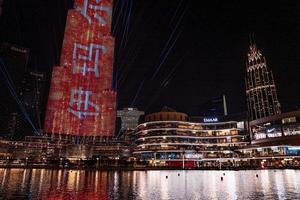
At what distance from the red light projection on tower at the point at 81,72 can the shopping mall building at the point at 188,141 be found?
5186 centimetres

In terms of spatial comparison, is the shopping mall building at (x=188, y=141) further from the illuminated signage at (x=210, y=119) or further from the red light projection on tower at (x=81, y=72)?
the red light projection on tower at (x=81, y=72)

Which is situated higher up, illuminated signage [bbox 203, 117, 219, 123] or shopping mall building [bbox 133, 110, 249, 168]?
illuminated signage [bbox 203, 117, 219, 123]

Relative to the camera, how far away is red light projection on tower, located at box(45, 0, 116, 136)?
547 feet

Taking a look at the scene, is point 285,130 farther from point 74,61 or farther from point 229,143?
point 74,61

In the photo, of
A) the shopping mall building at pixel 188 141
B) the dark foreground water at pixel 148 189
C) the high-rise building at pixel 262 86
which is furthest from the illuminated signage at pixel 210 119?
the dark foreground water at pixel 148 189

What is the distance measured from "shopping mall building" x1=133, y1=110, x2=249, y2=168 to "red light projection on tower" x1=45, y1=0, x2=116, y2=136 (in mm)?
51861

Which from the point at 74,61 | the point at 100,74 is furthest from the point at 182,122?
the point at 74,61

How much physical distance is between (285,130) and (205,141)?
40.0 m

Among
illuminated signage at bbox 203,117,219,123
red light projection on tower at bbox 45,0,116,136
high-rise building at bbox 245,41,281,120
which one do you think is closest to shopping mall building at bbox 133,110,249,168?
illuminated signage at bbox 203,117,219,123

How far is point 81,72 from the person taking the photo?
559ft

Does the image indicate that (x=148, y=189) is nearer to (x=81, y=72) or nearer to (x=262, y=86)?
(x=81, y=72)

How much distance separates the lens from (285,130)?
107 metres

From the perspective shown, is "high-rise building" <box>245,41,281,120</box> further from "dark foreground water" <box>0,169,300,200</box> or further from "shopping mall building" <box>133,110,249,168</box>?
"dark foreground water" <box>0,169,300,200</box>

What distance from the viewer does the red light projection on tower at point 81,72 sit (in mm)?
166750
